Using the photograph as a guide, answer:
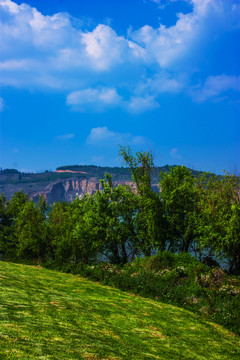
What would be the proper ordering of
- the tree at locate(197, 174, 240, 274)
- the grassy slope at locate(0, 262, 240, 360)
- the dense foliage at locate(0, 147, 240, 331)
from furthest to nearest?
the tree at locate(197, 174, 240, 274) → the dense foliage at locate(0, 147, 240, 331) → the grassy slope at locate(0, 262, 240, 360)

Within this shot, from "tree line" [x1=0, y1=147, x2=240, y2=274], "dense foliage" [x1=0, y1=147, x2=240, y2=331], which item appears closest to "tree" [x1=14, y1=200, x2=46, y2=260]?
"dense foliage" [x1=0, y1=147, x2=240, y2=331]

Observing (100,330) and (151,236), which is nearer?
(100,330)

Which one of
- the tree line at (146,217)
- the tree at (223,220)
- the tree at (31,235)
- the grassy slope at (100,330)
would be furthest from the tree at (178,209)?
the tree at (31,235)

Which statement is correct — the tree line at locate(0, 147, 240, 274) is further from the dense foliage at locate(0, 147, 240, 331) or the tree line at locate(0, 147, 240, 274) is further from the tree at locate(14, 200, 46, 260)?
the tree at locate(14, 200, 46, 260)

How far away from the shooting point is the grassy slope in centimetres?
723

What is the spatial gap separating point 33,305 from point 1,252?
30.3 metres

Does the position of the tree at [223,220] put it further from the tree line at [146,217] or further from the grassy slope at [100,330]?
the grassy slope at [100,330]

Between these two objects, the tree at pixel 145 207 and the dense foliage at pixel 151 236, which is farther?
the tree at pixel 145 207

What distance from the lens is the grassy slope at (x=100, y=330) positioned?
7.23 meters

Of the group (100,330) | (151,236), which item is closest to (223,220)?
(151,236)

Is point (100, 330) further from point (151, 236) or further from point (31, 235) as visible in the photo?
point (31, 235)

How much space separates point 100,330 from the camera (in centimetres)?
1020

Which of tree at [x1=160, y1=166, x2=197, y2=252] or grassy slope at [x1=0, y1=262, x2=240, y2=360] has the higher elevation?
tree at [x1=160, y1=166, x2=197, y2=252]

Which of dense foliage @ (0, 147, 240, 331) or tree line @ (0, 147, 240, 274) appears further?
tree line @ (0, 147, 240, 274)
